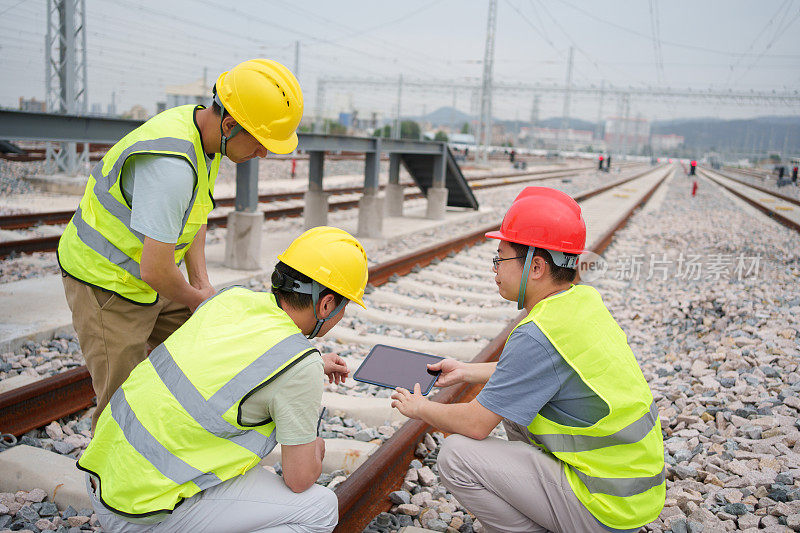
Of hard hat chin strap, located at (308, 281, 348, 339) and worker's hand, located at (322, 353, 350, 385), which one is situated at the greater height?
hard hat chin strap, located at (308, 281, 348, 339)

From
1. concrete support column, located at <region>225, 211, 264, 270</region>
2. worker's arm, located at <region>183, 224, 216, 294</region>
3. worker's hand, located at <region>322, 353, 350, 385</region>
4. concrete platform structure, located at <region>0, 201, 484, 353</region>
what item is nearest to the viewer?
worker's hand, located at <region>322, 353, 350, 385</region>

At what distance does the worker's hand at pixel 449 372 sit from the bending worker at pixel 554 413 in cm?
34

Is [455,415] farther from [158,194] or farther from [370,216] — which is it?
[370,216]

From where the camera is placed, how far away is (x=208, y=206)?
2979 mm

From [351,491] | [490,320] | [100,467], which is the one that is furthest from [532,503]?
[490,320]

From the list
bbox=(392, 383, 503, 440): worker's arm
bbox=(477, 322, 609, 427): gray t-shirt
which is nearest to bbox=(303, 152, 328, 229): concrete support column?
bbox=(392, 383, 503, 440): worker's arm

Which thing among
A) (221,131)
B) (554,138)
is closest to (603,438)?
(221,131)

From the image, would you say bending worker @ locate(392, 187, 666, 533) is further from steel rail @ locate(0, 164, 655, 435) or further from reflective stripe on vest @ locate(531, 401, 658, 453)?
steel rail @ locate(0, 164, 655, 435)

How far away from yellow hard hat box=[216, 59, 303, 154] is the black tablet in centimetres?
111

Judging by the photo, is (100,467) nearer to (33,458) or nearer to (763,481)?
(33,458)

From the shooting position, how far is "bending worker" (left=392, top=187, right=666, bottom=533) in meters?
2.36

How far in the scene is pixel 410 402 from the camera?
2723mm

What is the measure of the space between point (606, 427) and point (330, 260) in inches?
45.7

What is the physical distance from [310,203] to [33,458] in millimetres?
8355
